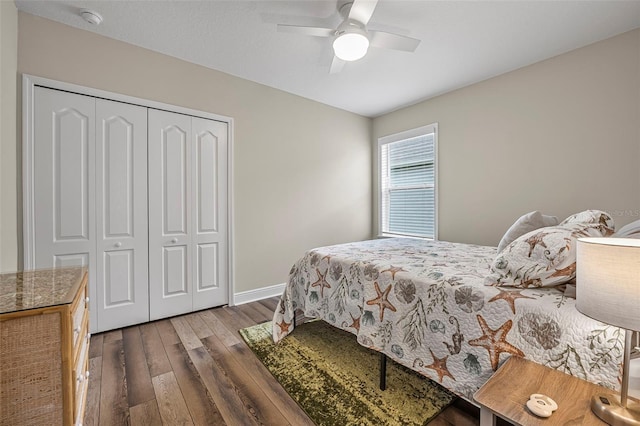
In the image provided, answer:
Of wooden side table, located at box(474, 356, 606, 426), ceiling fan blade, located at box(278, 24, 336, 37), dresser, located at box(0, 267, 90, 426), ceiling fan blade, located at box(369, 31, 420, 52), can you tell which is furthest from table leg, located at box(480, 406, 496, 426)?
ceiling fan blade, located at box(278, 24, 336, 37)

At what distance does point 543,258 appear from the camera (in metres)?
1.25

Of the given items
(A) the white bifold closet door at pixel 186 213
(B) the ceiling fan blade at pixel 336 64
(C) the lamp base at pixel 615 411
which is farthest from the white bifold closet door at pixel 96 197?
(C) the lamp base at pixel 615 411

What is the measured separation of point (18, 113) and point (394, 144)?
4.11 metres

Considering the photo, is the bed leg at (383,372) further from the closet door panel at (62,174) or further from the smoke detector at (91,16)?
the smoke detector at (91,16)

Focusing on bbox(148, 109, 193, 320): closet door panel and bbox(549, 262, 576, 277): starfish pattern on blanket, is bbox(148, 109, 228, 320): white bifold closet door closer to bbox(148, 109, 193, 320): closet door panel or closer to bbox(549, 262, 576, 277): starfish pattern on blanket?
bbox(148, 109, 193, 320): closet door panel

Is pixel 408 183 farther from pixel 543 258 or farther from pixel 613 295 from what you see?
pixel 613 295

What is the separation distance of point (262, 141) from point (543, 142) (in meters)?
3.03

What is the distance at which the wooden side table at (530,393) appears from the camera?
2.63 ft

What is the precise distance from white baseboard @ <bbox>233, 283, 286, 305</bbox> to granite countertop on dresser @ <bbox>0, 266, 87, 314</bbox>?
1.83m

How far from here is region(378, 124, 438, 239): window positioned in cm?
378

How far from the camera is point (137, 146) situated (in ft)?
8.36

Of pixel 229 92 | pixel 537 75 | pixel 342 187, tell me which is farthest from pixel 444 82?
pixel 229 92

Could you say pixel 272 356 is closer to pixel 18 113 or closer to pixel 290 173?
pixel 290 173

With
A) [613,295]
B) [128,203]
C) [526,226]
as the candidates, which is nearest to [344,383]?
[613,295]
